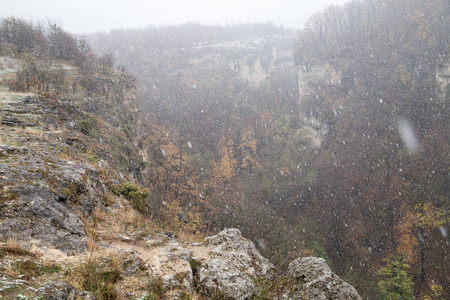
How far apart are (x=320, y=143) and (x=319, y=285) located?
4070 cm

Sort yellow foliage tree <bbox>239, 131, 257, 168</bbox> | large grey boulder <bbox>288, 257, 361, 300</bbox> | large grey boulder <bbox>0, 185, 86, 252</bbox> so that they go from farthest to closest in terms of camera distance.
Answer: yellow foliage tree <bbox>239, 131, 257, 168</bbox>, large grey boulder <bbox>288, 257, 361, 300</bbox>, large grey boulder <bbox>0, 185, 86, 252</bbox>

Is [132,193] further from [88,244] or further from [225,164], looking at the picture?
[225,164]

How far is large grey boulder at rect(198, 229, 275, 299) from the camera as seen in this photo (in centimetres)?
507

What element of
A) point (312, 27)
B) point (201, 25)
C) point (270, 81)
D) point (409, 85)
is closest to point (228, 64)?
point (270, 81)

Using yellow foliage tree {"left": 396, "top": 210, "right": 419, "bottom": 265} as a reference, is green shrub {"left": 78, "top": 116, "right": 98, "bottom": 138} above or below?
above

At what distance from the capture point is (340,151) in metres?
38.1

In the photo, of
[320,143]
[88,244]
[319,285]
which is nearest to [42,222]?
[88,244]

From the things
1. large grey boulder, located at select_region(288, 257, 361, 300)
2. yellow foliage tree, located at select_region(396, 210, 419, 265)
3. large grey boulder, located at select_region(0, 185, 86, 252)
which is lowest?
yellow foliage tree, located at select_region(396, 210, 419, 265)

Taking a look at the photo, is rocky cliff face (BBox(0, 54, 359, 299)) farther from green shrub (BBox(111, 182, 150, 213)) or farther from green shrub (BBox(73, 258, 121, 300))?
green shrub (BBox(111, 182, 150, 213))

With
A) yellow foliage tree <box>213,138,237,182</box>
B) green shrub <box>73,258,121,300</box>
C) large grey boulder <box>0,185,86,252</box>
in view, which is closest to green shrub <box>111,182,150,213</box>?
large grey boulder <box>0,185,86,252</box>

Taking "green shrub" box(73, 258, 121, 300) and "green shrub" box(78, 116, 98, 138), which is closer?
"green shrub" box(73, 258, 121, 300)

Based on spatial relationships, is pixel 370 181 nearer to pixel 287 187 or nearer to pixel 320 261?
pixel 287 187

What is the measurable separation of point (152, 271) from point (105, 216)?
2.98 m

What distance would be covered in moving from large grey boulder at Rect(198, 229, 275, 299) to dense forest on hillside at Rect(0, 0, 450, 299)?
668 centimetres
